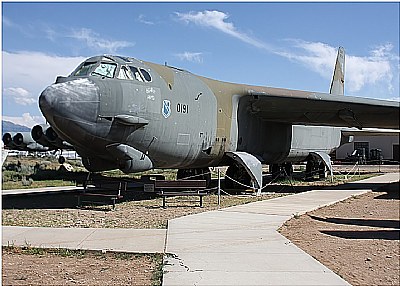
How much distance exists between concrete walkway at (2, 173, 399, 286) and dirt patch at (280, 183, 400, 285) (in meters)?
0.31

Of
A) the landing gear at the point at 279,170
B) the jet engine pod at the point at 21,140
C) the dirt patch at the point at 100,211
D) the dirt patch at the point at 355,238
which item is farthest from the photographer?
the jet engine pod at the point at 21,140

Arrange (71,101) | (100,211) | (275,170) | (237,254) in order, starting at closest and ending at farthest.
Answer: (237,254)
(71,101)
(100,211)
(275,170)

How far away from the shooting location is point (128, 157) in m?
13.0

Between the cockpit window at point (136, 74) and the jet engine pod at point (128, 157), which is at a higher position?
the cockpit window at point (136, 74)

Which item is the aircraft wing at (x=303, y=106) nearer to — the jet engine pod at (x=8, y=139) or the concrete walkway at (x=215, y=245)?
the concrete walkway at (x=215, y=245)

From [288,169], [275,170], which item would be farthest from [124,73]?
[288,169]

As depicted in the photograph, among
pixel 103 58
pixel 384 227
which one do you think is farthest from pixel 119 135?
pixel 384 227

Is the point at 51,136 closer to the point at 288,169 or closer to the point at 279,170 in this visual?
the point at 279,170

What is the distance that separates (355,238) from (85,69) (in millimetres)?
7779

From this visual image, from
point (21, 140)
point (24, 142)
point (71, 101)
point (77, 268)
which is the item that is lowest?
point (77, 268)

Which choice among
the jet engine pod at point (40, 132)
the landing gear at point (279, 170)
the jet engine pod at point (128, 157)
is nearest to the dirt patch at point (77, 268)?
the jet engine pod at point (128, 157)

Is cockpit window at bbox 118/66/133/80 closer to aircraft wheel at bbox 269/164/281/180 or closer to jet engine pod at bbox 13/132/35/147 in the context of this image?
aircraft wheel at bbox 269/164/281/180

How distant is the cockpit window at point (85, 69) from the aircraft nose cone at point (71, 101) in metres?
0.63

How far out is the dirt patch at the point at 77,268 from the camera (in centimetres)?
581
